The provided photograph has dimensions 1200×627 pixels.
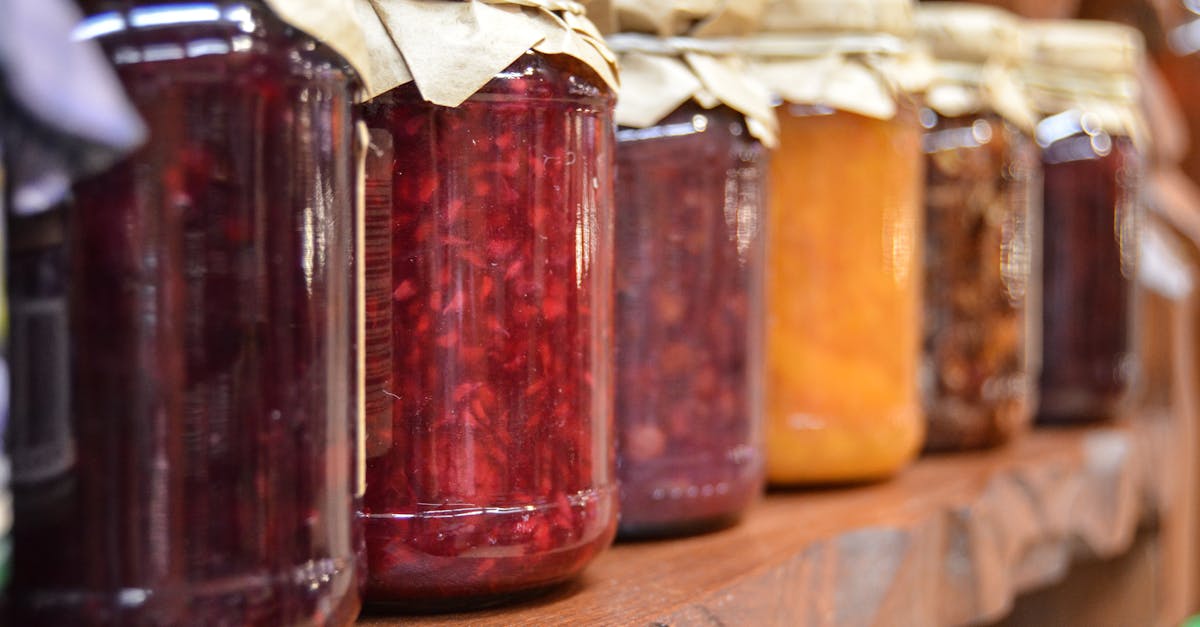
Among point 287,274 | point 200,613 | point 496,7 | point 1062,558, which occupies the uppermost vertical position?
point 496,7

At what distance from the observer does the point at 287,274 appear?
0.51 m

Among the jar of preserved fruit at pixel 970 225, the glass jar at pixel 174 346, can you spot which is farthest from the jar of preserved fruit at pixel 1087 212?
the glass jar at pixel 174 346

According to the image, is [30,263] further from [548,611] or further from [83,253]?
[548,611]

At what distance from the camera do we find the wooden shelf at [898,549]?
27.8 inches

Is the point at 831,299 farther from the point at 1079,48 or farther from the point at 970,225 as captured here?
the point at 1079,48

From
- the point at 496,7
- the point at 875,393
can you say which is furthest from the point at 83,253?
the point at 875,393

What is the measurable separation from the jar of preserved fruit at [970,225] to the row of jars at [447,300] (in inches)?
3.1

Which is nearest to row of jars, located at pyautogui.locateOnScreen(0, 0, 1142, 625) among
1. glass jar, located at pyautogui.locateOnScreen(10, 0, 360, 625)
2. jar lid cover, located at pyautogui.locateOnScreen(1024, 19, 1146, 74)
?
glass jar, located at pyautogui.locateOnScreen(10, 0, 360, 625)

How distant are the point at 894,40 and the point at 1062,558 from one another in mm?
556

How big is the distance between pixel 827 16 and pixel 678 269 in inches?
11.4

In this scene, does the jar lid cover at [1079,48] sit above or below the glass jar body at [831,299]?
above

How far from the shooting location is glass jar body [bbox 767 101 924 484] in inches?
40.8

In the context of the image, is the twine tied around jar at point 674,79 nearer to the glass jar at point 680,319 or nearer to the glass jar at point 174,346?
the glass jar at point 680,319

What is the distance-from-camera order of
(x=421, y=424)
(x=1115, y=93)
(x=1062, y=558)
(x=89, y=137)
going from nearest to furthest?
(x=89, y=137)
(x=421, y=424)
(x=1062, y=558)
(x=1115, y=93)
